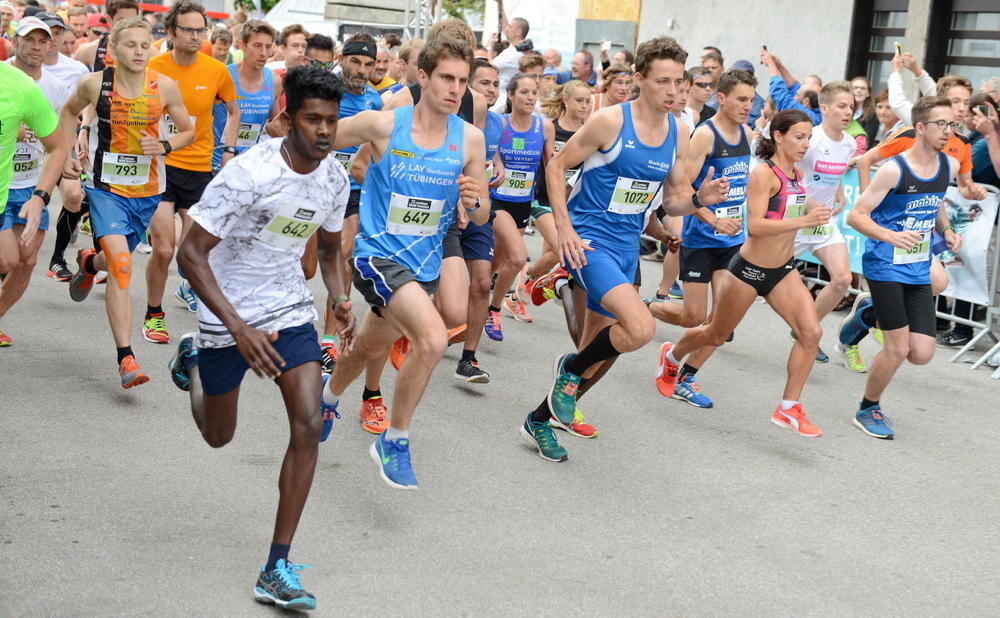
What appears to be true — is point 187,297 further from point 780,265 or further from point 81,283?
point 780,265

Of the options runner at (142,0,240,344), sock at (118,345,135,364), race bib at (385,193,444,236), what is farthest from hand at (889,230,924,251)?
runner at (142,0,240,344)

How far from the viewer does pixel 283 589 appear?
4.08 meters

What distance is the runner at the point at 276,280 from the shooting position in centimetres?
416

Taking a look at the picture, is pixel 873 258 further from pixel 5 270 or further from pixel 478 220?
pixel 5 270

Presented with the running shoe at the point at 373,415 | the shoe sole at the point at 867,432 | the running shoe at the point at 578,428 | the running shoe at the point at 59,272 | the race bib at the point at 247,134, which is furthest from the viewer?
the running shoe at the point at 59,272

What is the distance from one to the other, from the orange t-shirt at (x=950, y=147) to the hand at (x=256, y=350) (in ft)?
18.8

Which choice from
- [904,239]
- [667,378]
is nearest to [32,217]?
[667,378]

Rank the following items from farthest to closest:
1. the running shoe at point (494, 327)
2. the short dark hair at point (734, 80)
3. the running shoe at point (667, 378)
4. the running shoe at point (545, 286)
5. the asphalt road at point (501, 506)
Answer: the running shoe at point (545, 286), the running shoe at point (494, 327), the running shoe at point (667, 378), the short dark hair at point (734, 80), the asphalt road at point (501, 506)

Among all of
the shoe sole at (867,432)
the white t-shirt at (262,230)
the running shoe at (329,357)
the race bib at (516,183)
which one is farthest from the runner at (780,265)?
the white t-shirt at (262,230)

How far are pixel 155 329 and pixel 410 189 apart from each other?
306 cm

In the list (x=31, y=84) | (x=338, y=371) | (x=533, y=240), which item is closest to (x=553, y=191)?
(x=338, y=371)

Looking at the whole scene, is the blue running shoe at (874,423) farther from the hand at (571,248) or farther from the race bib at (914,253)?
the hand at (571,248)

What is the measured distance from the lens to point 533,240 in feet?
44.8

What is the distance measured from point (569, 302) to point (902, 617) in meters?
3.79
